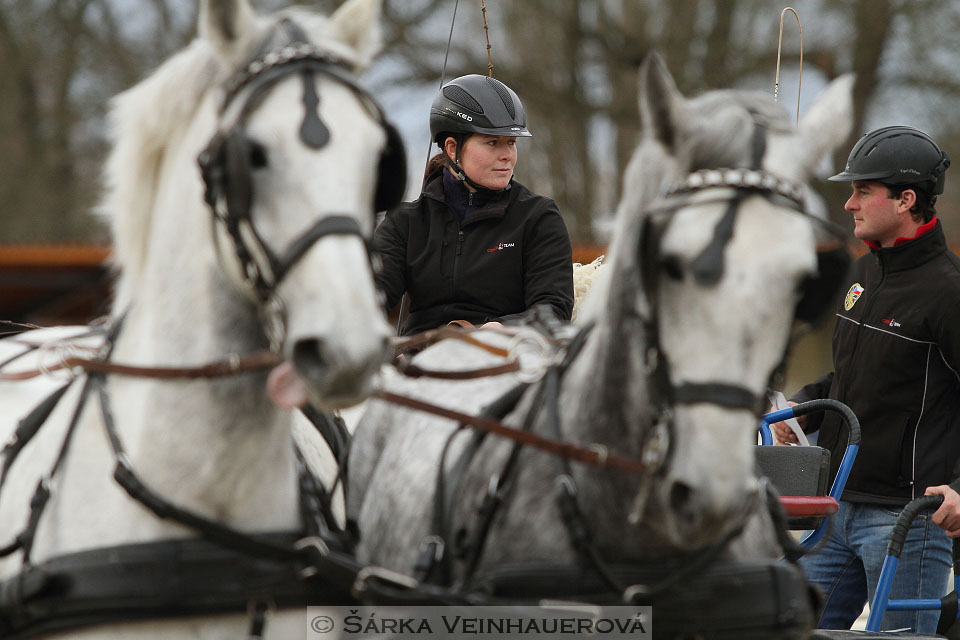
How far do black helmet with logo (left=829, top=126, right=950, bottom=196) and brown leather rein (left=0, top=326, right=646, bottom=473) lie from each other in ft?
5.29

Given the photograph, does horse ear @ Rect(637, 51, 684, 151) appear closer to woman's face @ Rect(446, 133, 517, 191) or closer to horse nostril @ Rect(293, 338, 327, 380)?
horse nostril @ Rect(293, 338, 327, 380)

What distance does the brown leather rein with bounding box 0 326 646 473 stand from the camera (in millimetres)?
2301

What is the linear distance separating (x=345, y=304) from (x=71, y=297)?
11.4 m

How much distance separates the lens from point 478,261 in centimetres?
395

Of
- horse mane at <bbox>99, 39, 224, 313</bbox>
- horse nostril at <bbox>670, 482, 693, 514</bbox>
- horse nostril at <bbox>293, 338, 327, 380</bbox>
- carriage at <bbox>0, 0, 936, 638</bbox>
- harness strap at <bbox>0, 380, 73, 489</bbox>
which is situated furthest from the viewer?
harness strap at <bbox>0, 380, 73, 489</bbox>

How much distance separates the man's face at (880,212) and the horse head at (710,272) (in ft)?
5.17

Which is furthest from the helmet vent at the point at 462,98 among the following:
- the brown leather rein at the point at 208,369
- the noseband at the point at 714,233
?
the noseband at the point at 714,233

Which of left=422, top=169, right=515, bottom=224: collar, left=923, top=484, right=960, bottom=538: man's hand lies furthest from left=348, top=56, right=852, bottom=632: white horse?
left=422, top=169, right=515, bottom=224: collar

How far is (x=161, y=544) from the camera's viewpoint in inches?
92.1

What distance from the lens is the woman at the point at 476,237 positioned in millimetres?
3945

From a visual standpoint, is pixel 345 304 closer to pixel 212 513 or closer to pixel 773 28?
pixel 212 513

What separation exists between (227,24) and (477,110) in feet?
5.84

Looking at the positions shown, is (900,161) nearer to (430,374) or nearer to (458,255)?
(458,255)

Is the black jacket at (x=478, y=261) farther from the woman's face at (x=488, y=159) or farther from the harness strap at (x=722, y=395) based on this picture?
the harness strap at (x=722, y=395)
